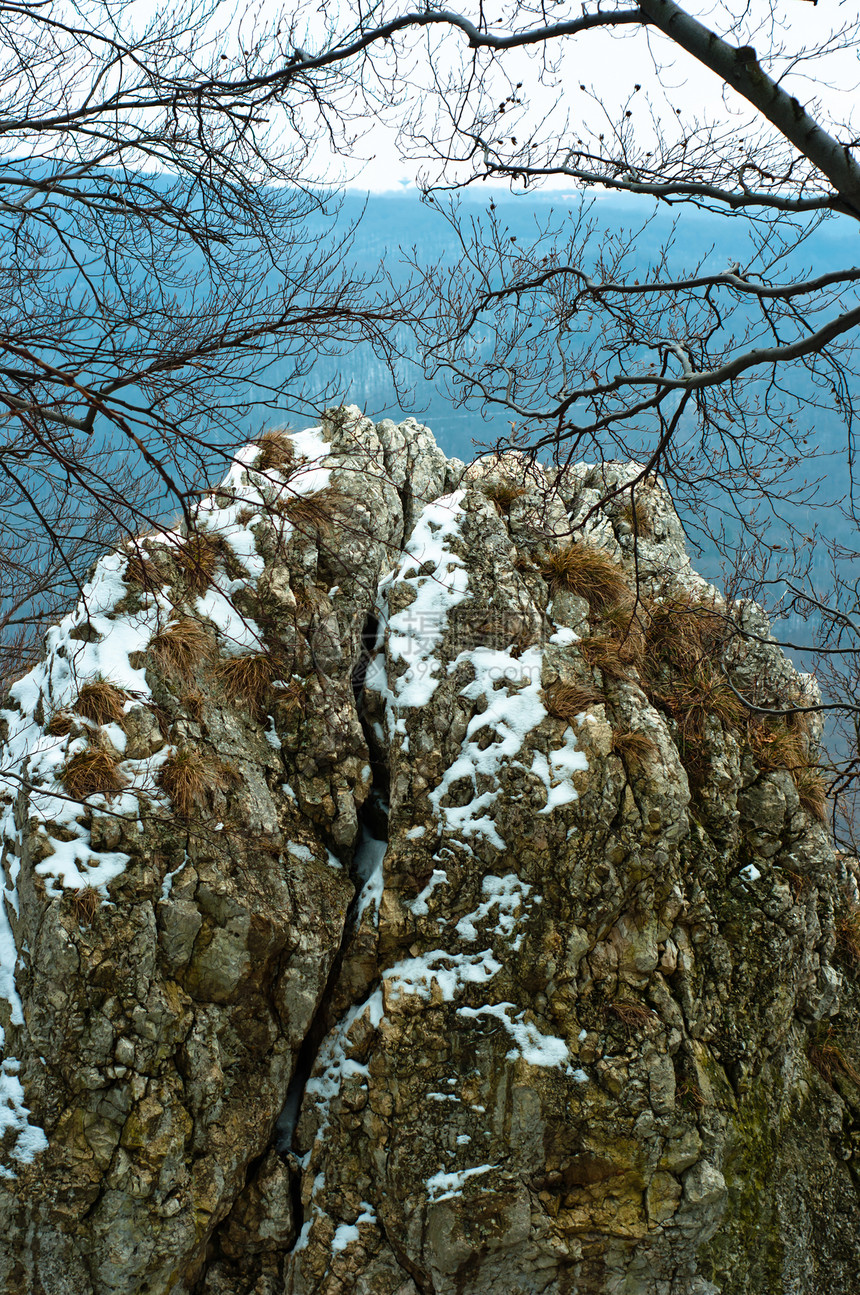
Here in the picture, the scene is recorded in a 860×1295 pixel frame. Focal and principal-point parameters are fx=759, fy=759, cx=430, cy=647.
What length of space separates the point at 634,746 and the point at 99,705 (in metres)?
3.64

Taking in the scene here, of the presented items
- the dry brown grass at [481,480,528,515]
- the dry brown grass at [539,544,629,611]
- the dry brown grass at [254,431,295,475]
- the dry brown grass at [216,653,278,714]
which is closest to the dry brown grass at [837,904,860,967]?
the dry brown grass at [539,544,629,611]

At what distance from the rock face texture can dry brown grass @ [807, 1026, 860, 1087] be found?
0.02 metres

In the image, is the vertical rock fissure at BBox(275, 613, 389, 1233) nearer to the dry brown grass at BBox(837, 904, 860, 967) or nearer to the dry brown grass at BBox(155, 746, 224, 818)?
the dry brown grass at BBox(155, 746, 224, 818)

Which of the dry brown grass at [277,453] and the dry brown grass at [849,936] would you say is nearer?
the dry brown grass at [849,936]

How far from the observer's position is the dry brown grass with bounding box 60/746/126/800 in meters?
4.80

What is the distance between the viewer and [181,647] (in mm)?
5453

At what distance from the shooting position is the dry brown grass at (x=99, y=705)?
5.08 meters

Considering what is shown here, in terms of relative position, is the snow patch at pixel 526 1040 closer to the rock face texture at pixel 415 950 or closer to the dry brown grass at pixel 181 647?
the rock face texture at pixel 415 950

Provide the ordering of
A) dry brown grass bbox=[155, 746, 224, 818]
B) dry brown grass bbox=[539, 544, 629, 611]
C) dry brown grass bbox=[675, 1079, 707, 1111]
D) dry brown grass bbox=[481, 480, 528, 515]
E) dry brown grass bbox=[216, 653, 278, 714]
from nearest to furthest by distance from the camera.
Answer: dry brown grass bbox=[675, 1079, 707, 1111], dry brown grass bbox=[155, 746, 224, 818], dry brown grass bbox=[216, 653, 278, 714], dry brown grass bbox=[539, 544, 629, 611], dry brown grass bbox=[481, 480, 528, 515]

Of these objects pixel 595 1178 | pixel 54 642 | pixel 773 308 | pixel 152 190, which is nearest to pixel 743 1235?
pixel 595 1178

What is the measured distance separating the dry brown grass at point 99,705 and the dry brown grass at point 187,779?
47cm

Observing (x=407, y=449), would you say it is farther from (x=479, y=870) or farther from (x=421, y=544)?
(x=479, y=870)

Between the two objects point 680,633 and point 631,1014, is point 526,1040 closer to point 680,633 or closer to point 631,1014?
point 631,1014

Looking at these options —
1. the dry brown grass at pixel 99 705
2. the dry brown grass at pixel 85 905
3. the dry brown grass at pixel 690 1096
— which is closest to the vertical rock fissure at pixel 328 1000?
the dry brown grass at pixel 85 905
